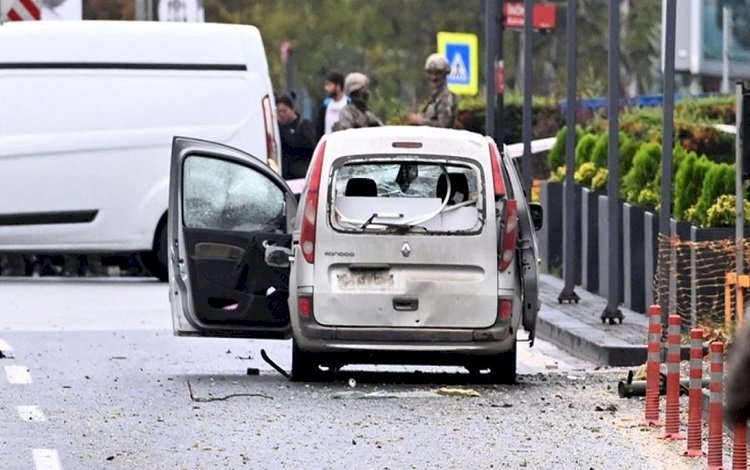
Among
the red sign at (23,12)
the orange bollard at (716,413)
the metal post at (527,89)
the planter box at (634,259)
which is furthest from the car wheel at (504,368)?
the red sign at (23,12)

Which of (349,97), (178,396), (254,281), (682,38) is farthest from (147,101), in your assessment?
(178,396)

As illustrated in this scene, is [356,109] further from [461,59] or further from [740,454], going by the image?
[740,454]

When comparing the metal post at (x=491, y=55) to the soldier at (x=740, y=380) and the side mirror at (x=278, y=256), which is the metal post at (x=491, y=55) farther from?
the soldier at (x=740, y=380)

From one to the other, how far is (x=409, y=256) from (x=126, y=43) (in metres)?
9.99

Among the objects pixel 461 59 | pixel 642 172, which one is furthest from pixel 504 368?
pixel 461 59

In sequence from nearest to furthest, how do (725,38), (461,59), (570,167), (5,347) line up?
1. (5,347)
2. (570,167)
3. (725,38)
4. (461,59)

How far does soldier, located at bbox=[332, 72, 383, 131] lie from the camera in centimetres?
2248

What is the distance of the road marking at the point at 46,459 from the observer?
423 inches

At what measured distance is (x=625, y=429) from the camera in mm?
12281

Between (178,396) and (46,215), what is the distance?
10.6m

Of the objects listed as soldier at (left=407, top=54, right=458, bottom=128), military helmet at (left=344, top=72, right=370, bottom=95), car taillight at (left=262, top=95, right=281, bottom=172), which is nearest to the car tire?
car taillight at (left=262, top=95, right=281, bottom=172)

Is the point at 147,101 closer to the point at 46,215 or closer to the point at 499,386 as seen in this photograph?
the point at 46,215

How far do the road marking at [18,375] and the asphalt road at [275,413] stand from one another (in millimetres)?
14

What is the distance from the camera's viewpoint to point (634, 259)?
20.0 m
